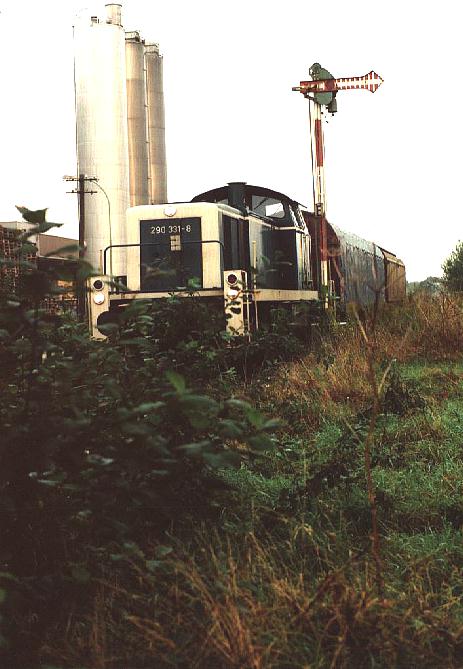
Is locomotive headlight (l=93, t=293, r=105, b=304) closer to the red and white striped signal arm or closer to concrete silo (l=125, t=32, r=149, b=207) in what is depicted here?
the red and white striped signal arm

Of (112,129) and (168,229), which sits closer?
(168,229)

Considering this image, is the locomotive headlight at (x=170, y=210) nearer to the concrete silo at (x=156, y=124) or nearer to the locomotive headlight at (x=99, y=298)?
the locomotive headlight at (x=99, y=298)

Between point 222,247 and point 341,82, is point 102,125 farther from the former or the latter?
point 222,247

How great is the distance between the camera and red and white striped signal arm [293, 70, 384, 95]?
17.1 meters

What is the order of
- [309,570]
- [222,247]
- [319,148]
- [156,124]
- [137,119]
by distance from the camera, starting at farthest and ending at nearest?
[156,124], [137,119], [319,148], [222,247], [309,570]

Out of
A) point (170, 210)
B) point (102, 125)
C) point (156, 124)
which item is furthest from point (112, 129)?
point (170, 210)

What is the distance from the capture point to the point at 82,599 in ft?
12.0

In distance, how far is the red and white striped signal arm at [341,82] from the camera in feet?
56.1

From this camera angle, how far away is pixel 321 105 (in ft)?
55.8

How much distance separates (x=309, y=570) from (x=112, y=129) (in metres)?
35.5

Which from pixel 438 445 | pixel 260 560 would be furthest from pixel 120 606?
pixel 438 445

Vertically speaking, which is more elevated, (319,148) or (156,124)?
(156,124)

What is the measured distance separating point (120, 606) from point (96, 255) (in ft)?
114

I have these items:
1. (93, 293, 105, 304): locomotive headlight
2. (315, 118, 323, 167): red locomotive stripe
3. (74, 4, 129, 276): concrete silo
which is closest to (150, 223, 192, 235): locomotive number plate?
(93, 293, 105, 304): locomotive headlight
